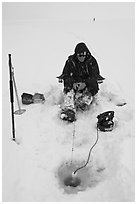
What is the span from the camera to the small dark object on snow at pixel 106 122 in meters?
3.74

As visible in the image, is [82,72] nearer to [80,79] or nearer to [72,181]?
[80,79]

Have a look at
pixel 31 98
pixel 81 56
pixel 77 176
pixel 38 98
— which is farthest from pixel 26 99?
pixel 77 176

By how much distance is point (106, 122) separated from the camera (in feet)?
12.3

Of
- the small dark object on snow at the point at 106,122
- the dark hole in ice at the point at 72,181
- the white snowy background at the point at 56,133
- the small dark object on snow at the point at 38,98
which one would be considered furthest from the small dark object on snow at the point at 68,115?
the dark hole in ice at the point at 72,181

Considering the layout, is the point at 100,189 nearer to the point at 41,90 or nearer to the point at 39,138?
the point at 39,138

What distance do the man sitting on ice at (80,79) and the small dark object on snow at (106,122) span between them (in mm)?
497

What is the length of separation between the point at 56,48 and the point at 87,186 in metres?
6.04

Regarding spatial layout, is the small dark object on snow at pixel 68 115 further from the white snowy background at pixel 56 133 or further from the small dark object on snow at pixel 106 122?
the small dark object on snow at pixel 106 122

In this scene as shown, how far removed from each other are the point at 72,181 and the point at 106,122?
3.26ft

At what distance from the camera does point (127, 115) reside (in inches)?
162

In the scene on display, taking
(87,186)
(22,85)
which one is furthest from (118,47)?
(87,186)

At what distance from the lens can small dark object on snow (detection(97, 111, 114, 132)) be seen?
3.74 meters

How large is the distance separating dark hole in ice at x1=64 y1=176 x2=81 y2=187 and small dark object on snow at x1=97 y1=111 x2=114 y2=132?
884 mm

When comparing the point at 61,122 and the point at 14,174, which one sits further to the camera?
the point at 61,122
